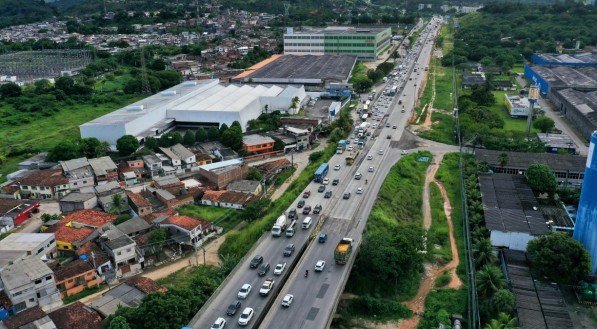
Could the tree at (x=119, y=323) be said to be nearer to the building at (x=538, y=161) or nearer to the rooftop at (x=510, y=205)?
the rooftop at (x=510, y=205)

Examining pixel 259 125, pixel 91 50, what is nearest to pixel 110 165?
pixel 259 125

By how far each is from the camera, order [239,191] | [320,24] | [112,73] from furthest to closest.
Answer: [320,24], [112,73], [239,191]

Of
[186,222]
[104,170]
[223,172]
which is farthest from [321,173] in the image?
[104,170]

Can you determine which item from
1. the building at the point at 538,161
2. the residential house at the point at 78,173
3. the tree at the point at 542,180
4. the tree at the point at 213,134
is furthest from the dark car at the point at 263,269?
the tree at the point at 213,134

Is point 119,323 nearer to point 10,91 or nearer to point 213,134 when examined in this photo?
point 213,134

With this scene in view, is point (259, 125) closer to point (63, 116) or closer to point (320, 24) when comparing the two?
point (63, 116)

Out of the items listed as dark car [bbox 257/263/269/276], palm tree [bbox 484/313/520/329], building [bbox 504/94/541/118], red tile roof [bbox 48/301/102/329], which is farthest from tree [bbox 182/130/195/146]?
building [bbox 504/94/541/118]
